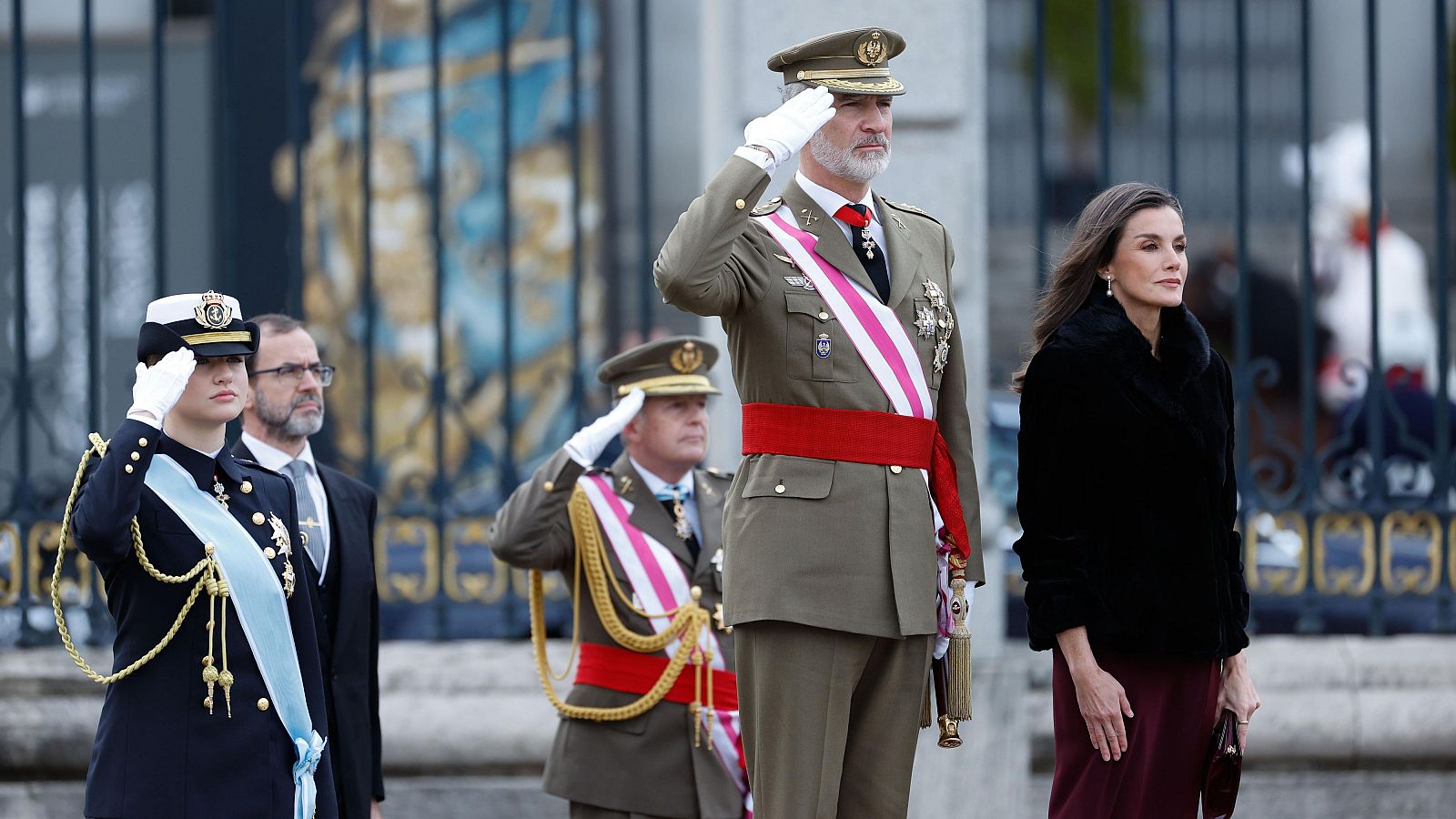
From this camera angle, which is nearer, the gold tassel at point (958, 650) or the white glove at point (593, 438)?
the gold tassel at point (958, 650)

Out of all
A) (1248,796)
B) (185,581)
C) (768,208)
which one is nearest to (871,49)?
(768,208)

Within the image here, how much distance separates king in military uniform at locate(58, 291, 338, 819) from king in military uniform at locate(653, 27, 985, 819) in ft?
3.03

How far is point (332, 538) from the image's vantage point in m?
4.89

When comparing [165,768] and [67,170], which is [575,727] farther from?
[67,170]

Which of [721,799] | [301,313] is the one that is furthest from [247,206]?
[721,799]

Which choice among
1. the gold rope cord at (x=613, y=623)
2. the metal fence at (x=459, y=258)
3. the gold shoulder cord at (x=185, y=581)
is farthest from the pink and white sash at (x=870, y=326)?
the metal fence at (x=459, y=258)

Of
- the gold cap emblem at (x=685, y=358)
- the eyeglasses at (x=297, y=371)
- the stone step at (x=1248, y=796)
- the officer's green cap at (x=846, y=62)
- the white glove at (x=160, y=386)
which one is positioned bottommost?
the stone step at (x=1248, y=796)

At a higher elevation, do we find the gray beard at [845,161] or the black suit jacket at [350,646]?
the gray beard at [845,161]

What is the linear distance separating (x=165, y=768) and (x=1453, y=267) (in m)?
13.0

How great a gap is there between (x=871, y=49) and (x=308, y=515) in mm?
1777

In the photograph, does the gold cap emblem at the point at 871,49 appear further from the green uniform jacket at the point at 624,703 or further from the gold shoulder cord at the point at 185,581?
the gold shoulder cord at the point at 185,581

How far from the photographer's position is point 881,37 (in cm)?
414

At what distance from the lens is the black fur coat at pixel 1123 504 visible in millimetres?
4008

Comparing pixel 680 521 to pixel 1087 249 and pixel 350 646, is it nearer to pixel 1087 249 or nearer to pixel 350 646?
pixel 350 646
